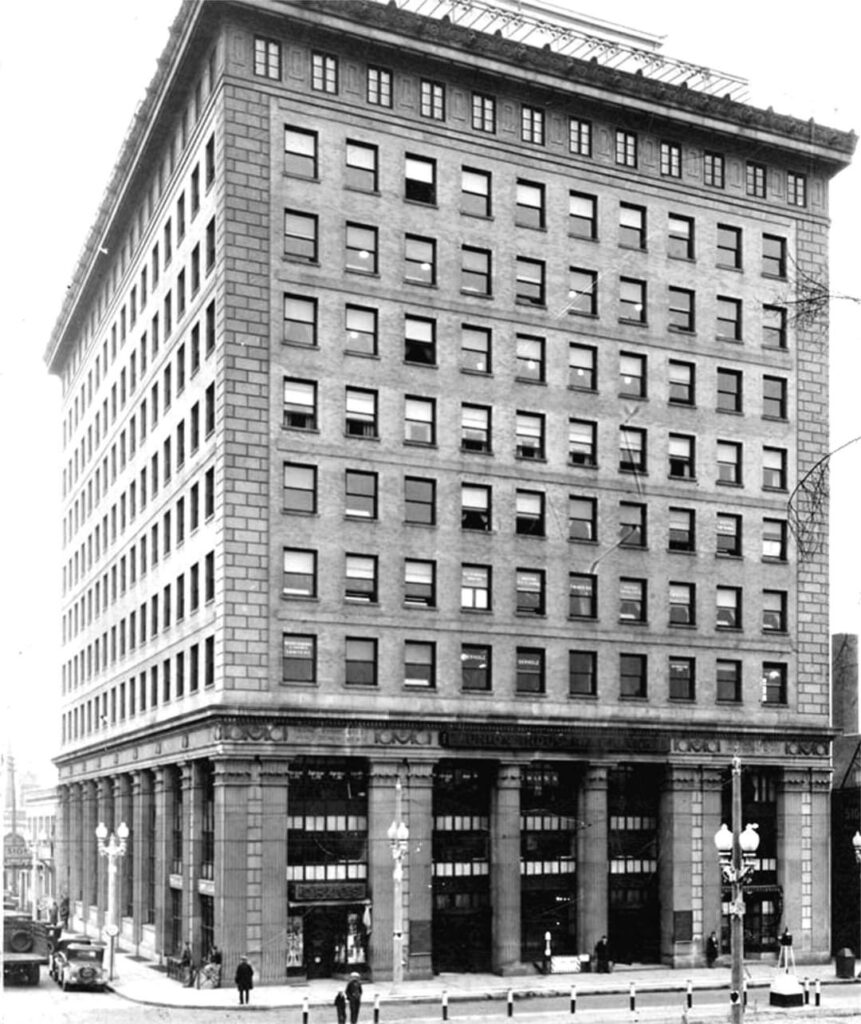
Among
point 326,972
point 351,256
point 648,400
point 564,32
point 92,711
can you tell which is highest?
point 564,32

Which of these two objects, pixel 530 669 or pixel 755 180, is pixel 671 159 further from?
pixel 530 669

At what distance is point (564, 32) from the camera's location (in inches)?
2537

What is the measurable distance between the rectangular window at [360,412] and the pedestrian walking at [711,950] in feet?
80.3

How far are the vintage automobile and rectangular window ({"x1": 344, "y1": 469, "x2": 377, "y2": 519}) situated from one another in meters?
18.7

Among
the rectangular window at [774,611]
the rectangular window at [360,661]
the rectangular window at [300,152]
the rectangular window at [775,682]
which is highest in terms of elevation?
the rectangular window at [300,152]

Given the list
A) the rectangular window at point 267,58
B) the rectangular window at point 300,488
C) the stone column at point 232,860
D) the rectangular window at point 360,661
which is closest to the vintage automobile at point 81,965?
the stone column at point 232,860

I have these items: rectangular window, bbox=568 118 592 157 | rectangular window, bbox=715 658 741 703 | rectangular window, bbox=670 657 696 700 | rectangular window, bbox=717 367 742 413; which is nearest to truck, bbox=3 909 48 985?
rectangular window, bbox=670 657 696 700

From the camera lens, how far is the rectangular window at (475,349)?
2371 inches

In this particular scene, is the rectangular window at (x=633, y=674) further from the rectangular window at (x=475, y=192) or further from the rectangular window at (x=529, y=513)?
the rectangular window at (x=475, y=192)

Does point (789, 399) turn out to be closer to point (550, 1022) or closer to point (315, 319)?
point (315, 319)

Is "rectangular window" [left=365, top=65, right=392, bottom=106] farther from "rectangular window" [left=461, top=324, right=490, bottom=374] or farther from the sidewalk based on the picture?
the sidewalk

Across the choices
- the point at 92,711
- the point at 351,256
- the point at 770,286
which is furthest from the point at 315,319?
the point at 92,711

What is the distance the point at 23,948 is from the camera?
60406 mm

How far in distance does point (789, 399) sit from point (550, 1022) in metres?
34.4
